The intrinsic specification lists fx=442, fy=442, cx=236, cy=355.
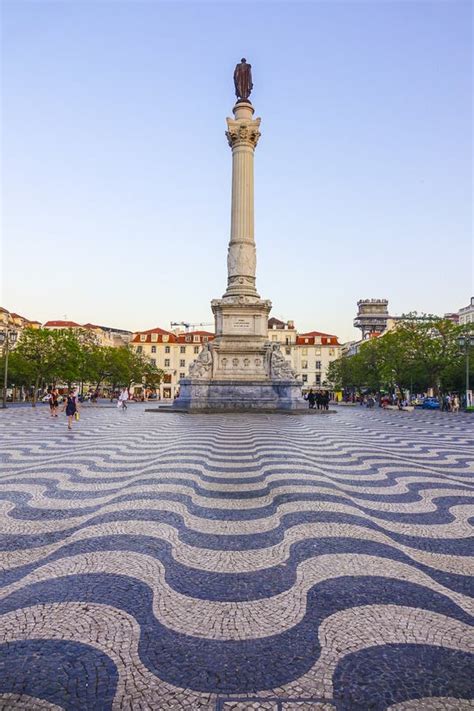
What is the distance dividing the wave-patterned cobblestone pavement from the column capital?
27301mm

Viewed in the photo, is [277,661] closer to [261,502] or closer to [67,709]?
[67,709]

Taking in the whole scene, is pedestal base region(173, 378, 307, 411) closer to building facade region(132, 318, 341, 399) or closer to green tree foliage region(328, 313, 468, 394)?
green tree foliage region(328, 313, 468, 394)

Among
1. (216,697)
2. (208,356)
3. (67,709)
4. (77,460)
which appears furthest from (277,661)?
(208,356)

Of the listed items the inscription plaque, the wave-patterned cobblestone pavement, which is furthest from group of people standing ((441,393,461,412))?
the wave-patterned cobblestone pavement

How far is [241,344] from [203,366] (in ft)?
8.73

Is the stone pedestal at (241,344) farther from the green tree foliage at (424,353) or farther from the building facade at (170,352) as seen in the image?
the building facade at (170,352)

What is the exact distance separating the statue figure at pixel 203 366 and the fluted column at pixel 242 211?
→ 4.17 metres

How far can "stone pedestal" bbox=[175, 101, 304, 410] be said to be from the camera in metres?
25.3

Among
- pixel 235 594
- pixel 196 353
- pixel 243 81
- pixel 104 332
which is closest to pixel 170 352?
pixel 196 353

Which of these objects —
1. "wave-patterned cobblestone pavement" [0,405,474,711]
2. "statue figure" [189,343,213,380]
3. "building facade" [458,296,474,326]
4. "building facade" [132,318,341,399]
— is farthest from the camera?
"building facade" [132,318,341,399]

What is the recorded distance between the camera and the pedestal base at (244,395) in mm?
25000

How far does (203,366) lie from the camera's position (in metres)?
25.9

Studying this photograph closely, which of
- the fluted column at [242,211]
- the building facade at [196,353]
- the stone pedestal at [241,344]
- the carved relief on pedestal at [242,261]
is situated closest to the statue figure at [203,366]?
the stone pedestal at [241,344]

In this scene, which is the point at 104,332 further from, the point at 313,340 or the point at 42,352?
the point at 42,352
